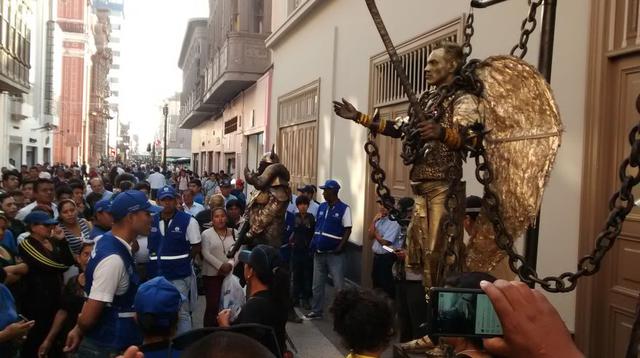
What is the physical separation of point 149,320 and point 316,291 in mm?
5772

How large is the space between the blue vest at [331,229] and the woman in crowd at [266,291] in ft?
14.3

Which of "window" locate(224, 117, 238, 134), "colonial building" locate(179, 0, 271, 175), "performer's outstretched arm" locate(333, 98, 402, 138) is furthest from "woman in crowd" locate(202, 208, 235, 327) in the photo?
"window" locate(224, 117, 238, 134)

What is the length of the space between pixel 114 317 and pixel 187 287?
8.60 feet

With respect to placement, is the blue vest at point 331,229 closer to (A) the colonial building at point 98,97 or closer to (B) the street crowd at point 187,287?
(B) the street crowd at point 187,287

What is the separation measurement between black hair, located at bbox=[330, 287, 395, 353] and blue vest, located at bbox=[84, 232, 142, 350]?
1460 millimetres

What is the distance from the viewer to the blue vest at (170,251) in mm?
5941

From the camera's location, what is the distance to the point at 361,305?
2.65 metres

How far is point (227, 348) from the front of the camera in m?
1.56

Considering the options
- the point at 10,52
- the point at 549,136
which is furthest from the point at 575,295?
the point at 10,52

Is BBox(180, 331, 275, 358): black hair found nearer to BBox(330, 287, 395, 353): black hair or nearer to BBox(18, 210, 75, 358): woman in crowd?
BBox(330, 287, 395, 353): black hair

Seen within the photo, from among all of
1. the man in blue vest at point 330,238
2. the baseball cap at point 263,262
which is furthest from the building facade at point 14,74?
the baseball cap at point 263,262

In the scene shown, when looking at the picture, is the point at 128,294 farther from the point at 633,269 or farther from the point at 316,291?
the point at 316,291

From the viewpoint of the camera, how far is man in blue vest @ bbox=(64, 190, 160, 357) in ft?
11.2

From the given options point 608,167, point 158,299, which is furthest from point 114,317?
point 608,167
